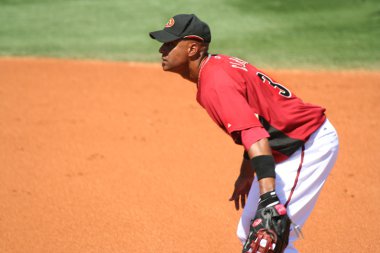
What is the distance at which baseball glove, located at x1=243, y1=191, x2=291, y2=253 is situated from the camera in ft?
11.0

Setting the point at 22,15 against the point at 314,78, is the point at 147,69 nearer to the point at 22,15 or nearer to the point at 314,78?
the point at 314,78

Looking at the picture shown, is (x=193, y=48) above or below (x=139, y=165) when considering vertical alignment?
above

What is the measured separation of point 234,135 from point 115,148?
3558mm

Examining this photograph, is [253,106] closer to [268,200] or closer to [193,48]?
[193,48]

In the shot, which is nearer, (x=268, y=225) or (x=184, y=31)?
(x=268, y=225)

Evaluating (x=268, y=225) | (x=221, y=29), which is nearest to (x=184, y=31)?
(x=268, y=225)

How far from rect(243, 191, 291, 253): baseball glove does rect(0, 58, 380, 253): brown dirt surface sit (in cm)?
186

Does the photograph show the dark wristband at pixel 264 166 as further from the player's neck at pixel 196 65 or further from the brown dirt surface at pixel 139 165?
the brown dirt surface at pixel 139 165

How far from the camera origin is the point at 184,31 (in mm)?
3965

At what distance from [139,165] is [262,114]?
296 cm

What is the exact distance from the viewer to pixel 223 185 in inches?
245

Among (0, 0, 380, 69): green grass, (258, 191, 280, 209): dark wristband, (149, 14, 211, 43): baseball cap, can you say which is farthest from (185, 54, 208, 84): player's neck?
(0, 0, 380, 69): green grass

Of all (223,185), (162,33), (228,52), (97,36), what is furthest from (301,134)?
(97,36)

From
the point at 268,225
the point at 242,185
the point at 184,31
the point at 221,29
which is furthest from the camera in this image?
the point at 221,29
